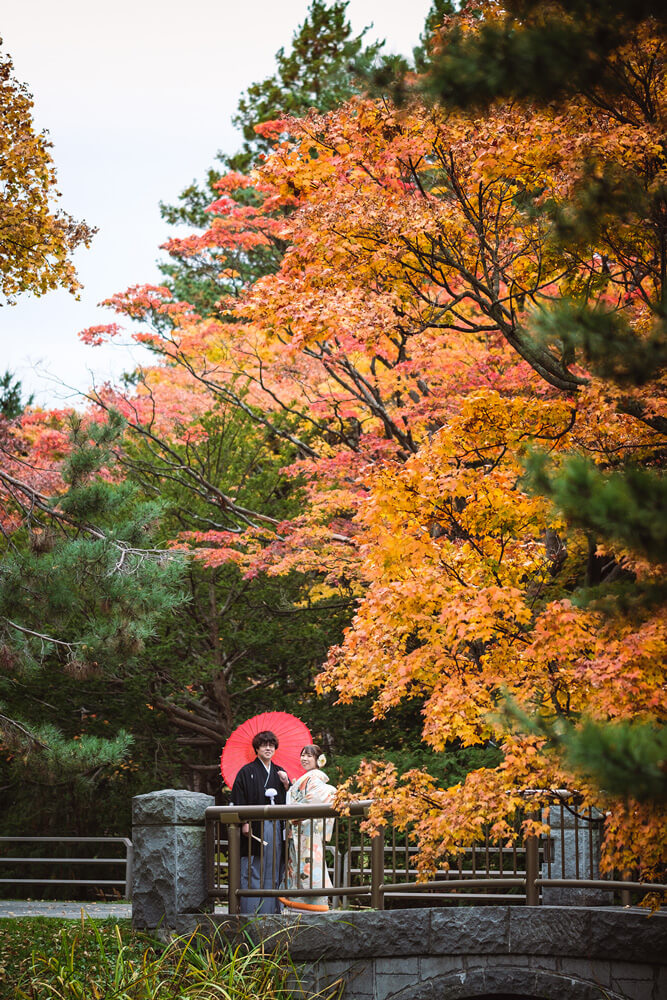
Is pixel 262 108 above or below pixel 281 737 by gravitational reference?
above

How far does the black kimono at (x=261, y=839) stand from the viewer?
8719mm

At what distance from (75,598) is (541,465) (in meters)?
7.43

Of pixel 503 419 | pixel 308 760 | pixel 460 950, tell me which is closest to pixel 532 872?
pixel 460 950

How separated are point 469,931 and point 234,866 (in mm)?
1995

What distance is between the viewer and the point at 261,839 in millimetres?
8656

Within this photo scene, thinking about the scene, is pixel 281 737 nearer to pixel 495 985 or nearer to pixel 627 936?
pixel 495 985

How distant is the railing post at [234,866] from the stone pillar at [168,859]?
0.35m

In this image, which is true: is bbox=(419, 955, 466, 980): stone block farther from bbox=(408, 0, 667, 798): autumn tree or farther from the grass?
bbox=(408, 0, 667, 798): autumn tree

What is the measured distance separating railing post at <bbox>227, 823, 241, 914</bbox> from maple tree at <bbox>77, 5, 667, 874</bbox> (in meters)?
1.41

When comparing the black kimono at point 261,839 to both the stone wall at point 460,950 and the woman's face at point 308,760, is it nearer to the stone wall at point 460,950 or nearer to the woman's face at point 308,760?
the woman's face at point 308,760

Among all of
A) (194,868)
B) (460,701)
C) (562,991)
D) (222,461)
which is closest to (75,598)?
(194,868)

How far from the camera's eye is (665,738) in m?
3.41

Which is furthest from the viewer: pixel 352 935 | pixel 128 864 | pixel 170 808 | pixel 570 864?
pixel 128 864

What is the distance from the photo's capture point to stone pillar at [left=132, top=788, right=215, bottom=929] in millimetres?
8602
